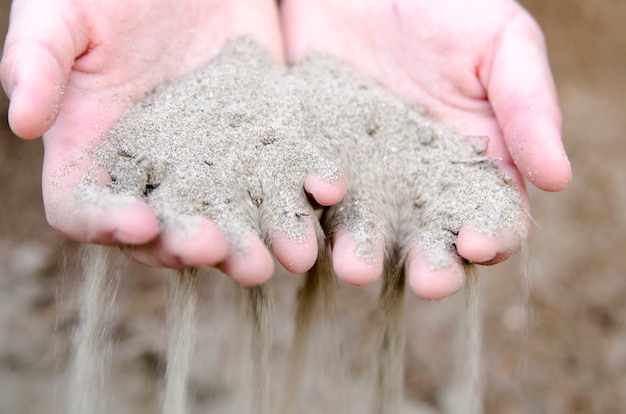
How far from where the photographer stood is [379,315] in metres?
1.65

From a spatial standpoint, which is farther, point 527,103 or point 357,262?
point 527,103

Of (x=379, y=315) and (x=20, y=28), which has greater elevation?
(x=20, y=28)

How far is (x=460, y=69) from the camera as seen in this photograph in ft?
5.89

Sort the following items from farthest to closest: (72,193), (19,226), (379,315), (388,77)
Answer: (19,226)
(388,77)
(379,315)
(72,193)

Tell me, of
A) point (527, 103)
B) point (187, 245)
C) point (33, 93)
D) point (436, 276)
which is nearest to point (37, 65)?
point (33, 93)

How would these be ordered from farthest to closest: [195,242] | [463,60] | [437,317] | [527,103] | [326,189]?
[437,317]
[463,60]
[527,103]
[326,189]
[195,242]

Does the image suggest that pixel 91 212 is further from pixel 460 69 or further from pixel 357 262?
pixel 460 69

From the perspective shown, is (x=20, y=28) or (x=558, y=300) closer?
(x=20, y=28)

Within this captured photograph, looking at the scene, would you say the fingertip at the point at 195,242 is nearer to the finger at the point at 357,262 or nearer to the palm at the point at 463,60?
the finger at the point at 357,262

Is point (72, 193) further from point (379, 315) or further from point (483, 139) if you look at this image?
point (483, 139)

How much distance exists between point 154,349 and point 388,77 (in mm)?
1480

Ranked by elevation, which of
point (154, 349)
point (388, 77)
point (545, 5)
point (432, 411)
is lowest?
point (432, 411)

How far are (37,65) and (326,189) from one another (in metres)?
0.69

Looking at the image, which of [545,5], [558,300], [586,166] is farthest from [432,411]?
[545,5]
